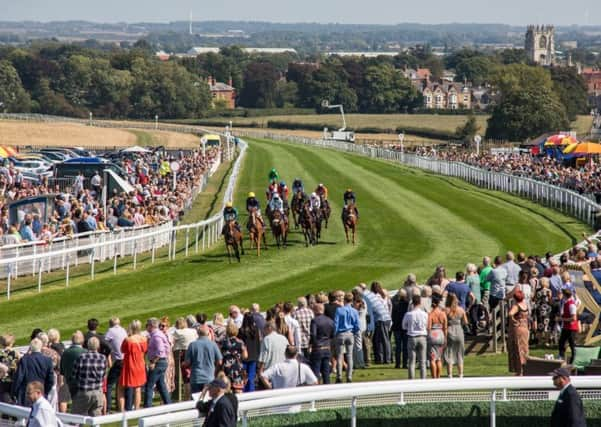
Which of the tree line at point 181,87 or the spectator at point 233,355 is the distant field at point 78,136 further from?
the spectator at point 233,355

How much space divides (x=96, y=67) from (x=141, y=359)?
145 m

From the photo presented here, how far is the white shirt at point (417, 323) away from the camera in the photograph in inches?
616

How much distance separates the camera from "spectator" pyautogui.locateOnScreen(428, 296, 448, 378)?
15.7 m

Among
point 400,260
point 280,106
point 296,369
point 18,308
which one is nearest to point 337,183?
point 400,260

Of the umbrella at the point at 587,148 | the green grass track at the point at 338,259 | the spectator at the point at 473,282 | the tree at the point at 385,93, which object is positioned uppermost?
the spectator at the point at 473,282

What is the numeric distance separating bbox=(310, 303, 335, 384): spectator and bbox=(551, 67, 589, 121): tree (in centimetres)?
11877

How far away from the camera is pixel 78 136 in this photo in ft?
313

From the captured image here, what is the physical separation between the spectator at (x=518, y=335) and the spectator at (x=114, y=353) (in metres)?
4.54

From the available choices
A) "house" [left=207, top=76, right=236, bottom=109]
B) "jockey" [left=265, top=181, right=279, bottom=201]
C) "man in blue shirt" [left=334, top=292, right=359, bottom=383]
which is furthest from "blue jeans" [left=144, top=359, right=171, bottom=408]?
"house" [left=207, top=76, right=236, bottom=109]

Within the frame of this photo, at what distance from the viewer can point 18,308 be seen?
20.7 m

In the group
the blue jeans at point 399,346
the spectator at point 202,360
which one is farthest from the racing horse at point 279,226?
the spectator at point 202,360

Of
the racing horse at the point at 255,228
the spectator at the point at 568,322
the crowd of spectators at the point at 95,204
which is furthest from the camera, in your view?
the racing horse at the point at 255,228

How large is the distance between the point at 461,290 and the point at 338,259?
33.9ft

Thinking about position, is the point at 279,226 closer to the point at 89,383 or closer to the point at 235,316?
Answer: the point at 235,316
